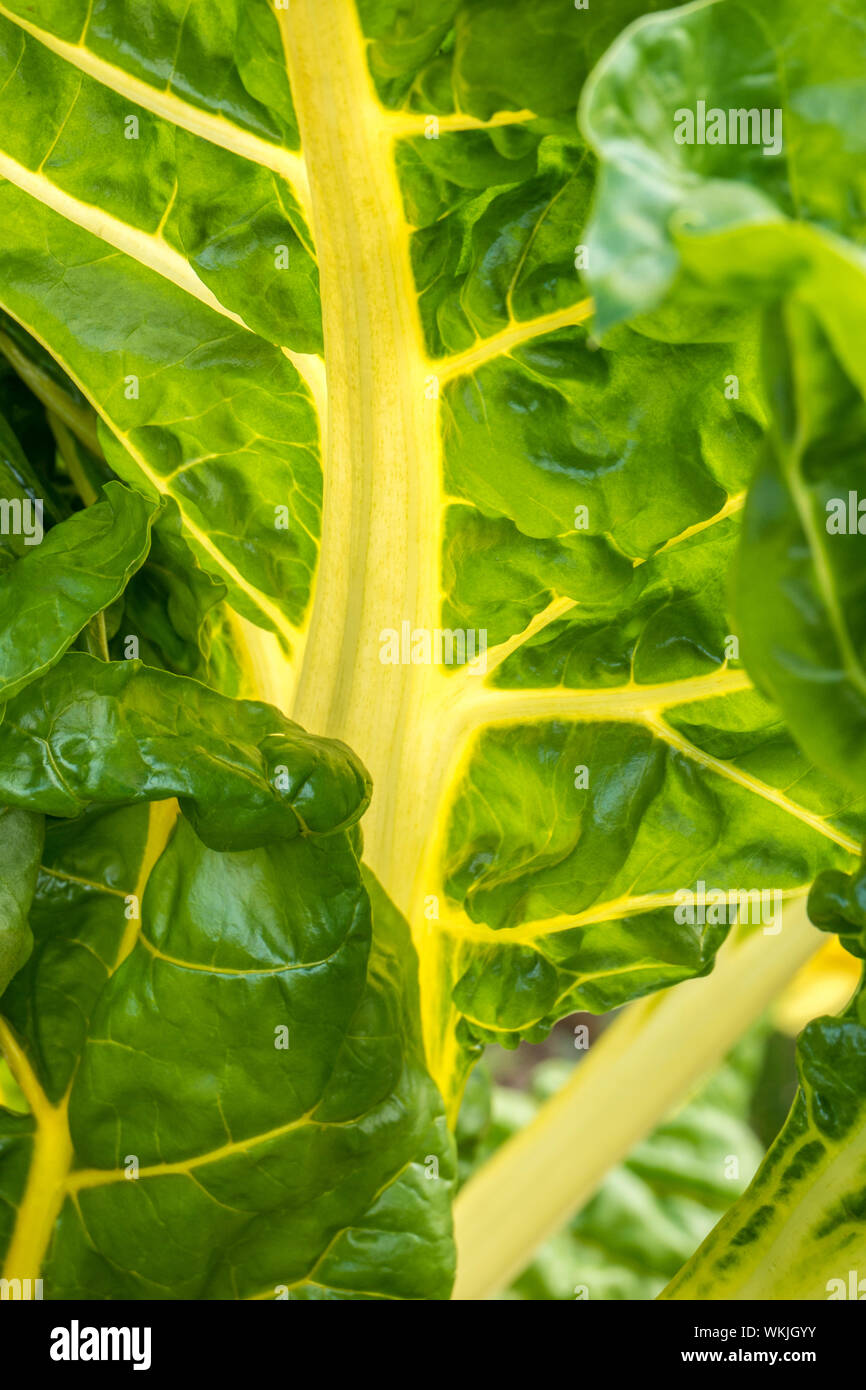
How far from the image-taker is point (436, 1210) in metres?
1.13

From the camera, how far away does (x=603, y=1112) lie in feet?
5.74

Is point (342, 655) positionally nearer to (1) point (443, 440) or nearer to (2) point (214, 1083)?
(1) point (443, 440)

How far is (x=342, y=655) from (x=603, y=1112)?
34.1 inches

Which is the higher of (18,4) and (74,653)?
(18,4)

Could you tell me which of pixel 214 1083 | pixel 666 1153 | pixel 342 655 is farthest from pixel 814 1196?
pixel 666 1153

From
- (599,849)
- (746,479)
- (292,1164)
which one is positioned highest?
(746,479)

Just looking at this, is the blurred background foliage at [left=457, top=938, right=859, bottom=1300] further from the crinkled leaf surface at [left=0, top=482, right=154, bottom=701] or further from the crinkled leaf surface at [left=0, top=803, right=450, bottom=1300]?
the crinkled leaf surface at [left=0, top=482, right=154, bottom=701]

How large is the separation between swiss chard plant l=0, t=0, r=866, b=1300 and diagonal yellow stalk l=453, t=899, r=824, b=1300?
0.47 meters

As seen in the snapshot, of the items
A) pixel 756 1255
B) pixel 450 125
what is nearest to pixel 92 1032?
pixel 756 1255

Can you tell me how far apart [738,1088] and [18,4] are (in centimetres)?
191

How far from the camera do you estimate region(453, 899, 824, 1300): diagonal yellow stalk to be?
1.69m

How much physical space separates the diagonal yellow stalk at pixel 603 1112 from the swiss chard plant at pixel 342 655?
0.47 metres

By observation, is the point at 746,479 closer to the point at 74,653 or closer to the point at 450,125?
the point at 450,125

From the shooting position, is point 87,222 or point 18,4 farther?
point 87,222
